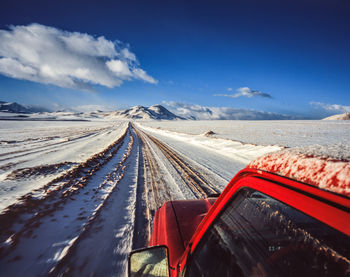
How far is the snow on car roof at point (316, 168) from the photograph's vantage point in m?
0.47

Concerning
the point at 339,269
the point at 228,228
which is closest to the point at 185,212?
the point at 228,228

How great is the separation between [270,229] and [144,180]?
195 inches

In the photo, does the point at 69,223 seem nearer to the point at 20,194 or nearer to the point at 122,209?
the point at 122,209

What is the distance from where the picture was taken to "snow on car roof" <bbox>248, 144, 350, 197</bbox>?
474 millimetres

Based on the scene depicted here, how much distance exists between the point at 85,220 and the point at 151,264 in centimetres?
260

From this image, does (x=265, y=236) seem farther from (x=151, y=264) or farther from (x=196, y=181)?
(x=196, y=181)

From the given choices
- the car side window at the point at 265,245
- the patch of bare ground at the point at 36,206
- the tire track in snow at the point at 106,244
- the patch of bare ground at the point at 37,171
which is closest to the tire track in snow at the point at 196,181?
the tire track in snow at the point at 106,244

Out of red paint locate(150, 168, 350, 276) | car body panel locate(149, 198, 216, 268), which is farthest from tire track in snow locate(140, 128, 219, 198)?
red paint locate(150, 168, 350, 276)

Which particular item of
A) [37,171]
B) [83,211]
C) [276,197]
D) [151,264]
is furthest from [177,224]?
[37,171]

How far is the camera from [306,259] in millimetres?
807

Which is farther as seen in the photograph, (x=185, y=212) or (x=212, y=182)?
(x=212, y=182)

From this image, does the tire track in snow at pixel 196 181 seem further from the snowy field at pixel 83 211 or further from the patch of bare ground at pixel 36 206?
the patch of bare ground at pixel 36 206

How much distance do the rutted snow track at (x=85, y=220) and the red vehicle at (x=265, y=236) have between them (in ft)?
5.26

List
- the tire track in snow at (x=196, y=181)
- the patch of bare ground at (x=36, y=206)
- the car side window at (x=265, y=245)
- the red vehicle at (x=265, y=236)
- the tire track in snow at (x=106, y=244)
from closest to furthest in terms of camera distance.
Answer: the red vehicle at (x=265, y=236) < the car side window at (x=265, y=245) < the tire track in snow at (x=106, y=244) < the patch of bare ground at (x=36, y=206) < the tire track in snow at (x=196, y=181)
